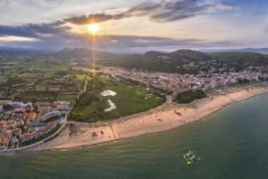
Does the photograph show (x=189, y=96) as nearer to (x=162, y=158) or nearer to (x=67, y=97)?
(x=67, y=97)

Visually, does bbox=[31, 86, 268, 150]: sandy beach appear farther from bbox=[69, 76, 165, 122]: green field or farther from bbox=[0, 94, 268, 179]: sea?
bbox=[69, 76, 165, 122]: green field

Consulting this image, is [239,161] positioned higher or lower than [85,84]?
lower

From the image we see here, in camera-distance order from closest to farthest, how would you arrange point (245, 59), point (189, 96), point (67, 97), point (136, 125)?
point (136, 125) < point (189, 96) < point (67, 97) < point (245, 59)

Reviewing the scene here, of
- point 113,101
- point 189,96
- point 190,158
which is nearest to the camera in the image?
point 190,158

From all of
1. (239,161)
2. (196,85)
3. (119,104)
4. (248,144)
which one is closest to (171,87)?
(196,85)

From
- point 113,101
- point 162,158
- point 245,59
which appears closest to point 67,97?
point 113,101

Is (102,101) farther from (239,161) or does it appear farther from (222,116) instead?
(239,161)
